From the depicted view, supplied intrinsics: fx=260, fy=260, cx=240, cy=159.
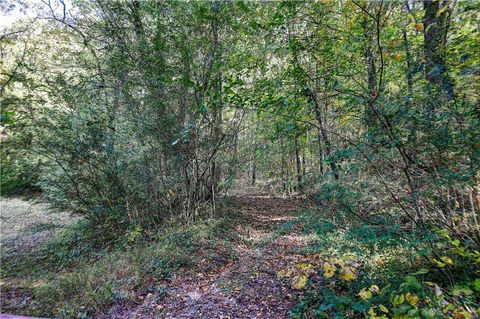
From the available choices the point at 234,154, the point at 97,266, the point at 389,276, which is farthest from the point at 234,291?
the point at 234,154

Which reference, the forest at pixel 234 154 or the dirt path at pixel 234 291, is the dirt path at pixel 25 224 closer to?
the forest at pixel 234 154

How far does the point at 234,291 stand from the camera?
313 centimetres

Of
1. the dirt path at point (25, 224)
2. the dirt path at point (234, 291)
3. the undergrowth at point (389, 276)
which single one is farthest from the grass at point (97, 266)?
the undergrowth at point (389, 276)

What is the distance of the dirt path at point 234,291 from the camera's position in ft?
9.15

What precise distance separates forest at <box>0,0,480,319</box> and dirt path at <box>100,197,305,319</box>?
0.08ft

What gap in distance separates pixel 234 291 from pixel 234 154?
11.1ft

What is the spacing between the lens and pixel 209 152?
5.25 meters

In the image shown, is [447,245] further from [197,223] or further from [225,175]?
[225,175]

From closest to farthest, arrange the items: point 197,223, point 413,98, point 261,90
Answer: point 413,98
point 261,90
point 197,223

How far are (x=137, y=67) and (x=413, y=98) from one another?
4.32 metres

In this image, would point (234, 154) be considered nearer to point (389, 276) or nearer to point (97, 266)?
point (97, 266)

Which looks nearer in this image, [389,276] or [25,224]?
[389,276]

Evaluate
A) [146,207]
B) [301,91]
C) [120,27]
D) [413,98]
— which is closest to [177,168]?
[146,207]

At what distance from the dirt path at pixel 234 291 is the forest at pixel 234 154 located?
0.03 meters
